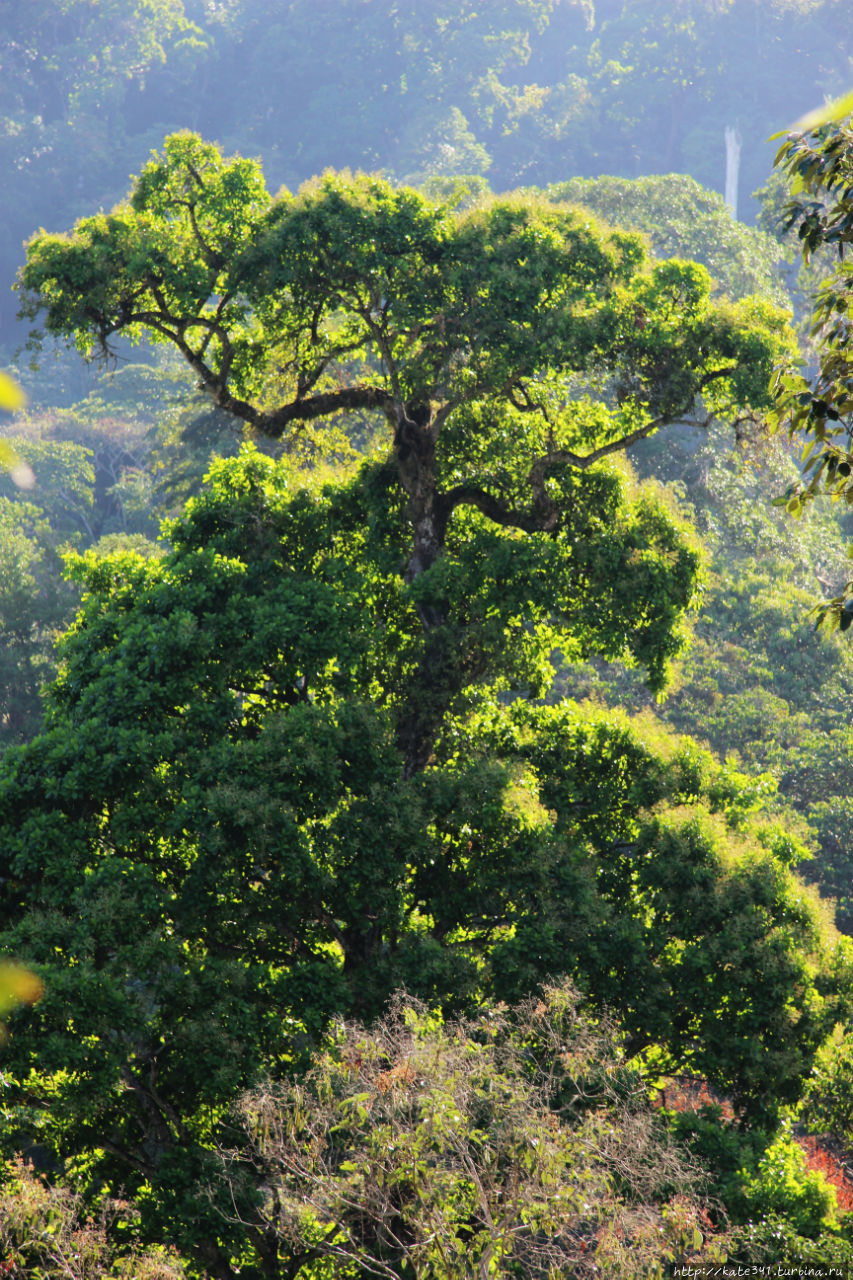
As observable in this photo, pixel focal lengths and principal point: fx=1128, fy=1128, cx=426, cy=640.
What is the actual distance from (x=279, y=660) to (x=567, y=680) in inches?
548

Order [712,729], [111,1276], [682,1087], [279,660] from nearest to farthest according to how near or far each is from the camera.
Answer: [111,1276]
[279,660]
[682,1087]
[712,729]

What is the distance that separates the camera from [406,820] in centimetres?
975

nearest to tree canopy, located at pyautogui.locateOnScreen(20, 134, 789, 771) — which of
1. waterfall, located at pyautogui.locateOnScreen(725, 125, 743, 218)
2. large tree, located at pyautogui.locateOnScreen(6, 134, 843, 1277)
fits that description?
large tree, located at pyautogui.locateOnScreen(6, 134, 843, 1277)

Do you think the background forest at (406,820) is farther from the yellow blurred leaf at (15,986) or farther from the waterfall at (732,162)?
the waterfall at (732,162)

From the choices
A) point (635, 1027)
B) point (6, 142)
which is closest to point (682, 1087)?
point (635, 1027)

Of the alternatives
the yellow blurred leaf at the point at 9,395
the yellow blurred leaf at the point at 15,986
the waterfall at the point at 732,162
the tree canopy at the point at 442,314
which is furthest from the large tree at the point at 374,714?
the waterfall at the point at 732,162

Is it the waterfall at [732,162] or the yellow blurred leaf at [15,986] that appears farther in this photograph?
the waterfall at [732,162]

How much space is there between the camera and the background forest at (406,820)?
7.07 m

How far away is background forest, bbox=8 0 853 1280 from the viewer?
23.2 ft

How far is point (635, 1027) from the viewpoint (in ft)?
32.6

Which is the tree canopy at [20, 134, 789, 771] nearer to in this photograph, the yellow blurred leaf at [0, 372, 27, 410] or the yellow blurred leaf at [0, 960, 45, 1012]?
the yellow blurred leaf at [0, 960, 45, 1012]

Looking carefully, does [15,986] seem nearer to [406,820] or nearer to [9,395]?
[9,395]

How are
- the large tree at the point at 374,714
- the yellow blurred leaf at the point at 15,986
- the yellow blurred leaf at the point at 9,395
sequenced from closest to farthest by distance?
1. the yellow blurred leaf at the point at 9,395
2. the yellow blurred leaf at the point at 15,986
3. the large tree at the point at 374,714

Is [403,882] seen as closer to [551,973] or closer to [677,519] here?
[551,973]
